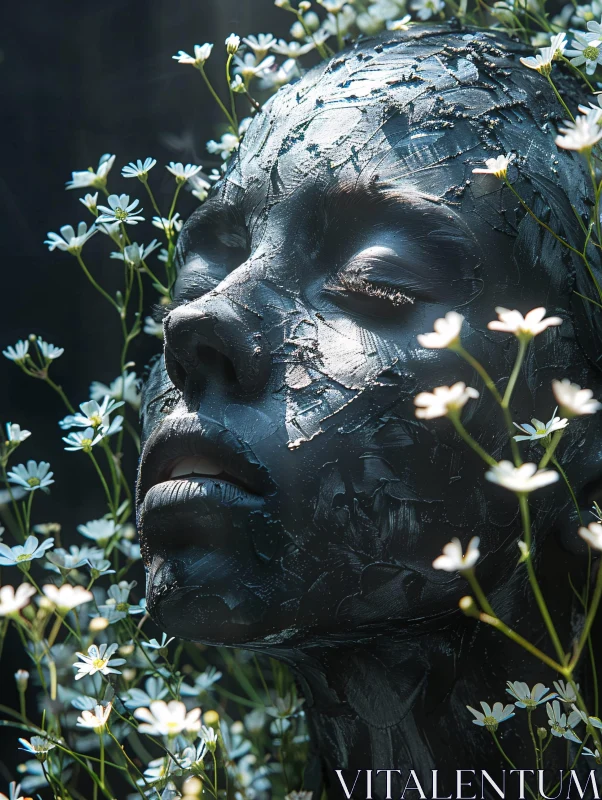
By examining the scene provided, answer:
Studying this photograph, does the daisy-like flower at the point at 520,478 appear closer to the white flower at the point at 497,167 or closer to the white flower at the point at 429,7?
the white flower at the point at 497,167

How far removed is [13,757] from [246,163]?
3.98ft

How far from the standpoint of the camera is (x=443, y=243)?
3.30 feet

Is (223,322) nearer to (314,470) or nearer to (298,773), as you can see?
(314,470)

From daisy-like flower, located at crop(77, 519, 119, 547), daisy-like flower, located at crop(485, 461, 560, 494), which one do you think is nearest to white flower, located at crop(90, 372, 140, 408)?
daisy-like flower, located at crop(77, 519, 119, 547)

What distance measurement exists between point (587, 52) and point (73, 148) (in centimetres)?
107

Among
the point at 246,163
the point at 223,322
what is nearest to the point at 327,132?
the point at 246,163

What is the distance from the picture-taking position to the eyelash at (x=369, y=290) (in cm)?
100

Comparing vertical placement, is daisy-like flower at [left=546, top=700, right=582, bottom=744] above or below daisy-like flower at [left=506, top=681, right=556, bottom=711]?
below

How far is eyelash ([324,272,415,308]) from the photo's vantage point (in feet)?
3.27

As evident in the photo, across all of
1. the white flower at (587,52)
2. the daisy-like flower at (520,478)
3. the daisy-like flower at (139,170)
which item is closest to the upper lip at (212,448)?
the daisy-like flower at (520,478)

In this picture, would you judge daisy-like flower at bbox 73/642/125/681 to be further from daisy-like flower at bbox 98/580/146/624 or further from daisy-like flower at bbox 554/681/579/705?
daisy-like flower at bbox 554/681/579/705

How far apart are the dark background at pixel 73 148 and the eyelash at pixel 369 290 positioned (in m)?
0.91

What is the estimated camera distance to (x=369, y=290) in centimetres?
101

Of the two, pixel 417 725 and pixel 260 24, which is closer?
pixel 417 725
